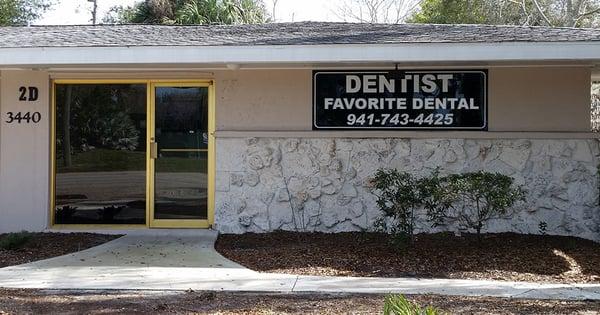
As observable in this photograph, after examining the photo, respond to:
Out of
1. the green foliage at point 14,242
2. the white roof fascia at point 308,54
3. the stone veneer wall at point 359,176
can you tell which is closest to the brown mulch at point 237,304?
the green foliage at point 14,242

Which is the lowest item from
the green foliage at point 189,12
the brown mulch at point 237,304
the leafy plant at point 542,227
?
the brown mulch at point 237,304

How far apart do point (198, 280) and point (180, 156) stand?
3.29 meters

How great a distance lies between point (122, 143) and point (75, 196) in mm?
1096

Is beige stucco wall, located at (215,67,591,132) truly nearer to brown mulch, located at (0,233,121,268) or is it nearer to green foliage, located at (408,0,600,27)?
brown mulch, located at (0,233,121,268)

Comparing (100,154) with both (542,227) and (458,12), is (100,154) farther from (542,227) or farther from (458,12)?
(458,12)

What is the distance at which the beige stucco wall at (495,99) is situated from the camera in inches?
376

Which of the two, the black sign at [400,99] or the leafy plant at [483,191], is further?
the black sign at [400,99]

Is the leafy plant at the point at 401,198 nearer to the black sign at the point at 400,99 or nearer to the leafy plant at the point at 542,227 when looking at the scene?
the black sign at the point at 400,99

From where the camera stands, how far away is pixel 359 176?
968cm

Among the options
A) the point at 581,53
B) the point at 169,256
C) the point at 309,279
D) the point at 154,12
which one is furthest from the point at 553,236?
the point at 154,12

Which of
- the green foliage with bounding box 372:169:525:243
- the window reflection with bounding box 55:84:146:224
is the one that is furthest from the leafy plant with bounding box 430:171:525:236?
the window reflection with bounding box 55:84:146:224

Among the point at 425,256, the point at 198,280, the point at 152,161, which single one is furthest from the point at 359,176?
the point at 198,280

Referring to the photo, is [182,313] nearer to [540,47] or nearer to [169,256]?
[169,256]

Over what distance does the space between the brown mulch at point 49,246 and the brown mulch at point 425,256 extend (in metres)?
1.82
